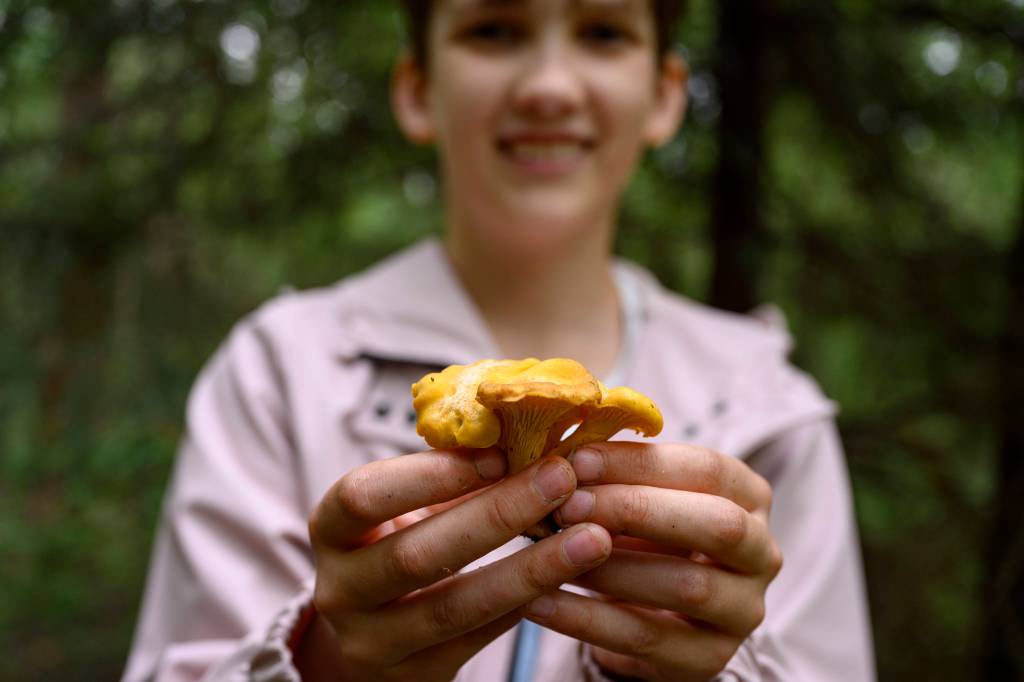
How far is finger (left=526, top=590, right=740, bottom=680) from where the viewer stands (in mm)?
1364

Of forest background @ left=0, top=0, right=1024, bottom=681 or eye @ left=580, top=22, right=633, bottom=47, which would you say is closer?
eye @ left=580, top=22, right=633, bottom=47

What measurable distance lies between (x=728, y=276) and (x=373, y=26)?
7.93 ft

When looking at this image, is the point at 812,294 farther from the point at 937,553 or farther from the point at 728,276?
the point at 937,553

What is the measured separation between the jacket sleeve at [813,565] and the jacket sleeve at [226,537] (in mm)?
1355

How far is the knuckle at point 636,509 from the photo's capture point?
1280mm

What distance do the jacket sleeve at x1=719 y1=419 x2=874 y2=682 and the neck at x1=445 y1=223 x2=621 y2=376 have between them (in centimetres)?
67

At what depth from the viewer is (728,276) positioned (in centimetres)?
367

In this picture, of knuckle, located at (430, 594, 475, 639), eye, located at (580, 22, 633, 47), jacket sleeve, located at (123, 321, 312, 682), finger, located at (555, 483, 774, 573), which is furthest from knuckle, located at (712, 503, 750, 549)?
eye, located at (580, 22, 633, 47)

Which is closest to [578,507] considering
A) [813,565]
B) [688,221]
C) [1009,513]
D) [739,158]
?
[813,565]

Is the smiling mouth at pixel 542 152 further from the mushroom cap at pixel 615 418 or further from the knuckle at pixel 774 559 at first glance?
the knuckle at pixel 774 559

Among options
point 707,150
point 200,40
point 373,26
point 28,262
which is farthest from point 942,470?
point 28,262

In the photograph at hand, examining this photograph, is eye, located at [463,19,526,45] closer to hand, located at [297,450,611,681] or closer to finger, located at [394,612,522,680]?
hand, located at [297,450,611,681]

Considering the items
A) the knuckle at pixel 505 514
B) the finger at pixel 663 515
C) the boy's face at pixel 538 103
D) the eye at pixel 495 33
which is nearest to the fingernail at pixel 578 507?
the finger at pixel 663 515

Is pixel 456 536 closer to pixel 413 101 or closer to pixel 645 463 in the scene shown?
pixel 645 463
